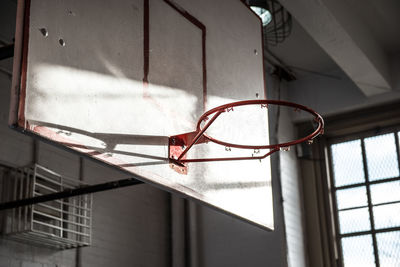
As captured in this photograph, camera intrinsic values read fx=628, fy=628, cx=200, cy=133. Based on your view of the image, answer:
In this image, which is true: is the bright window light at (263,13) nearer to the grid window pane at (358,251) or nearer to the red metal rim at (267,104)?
the red metal rim at (267,104)

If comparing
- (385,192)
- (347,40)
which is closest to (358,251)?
(385,192)

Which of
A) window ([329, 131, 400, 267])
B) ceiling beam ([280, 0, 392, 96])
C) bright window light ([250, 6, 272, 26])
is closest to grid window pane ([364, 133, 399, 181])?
window ([329, 131, 400, 267])

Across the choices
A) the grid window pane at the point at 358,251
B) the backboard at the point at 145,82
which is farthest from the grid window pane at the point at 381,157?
the backboard at the point at 145,82

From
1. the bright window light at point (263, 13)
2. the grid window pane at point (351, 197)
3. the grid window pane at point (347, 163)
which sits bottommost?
the grid window pane at point (351, 197)

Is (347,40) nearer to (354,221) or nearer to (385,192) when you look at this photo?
(385,192)

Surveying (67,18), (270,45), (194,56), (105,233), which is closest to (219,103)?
(194,56)

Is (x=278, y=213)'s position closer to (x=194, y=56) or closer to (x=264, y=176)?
(x=264, y=176)

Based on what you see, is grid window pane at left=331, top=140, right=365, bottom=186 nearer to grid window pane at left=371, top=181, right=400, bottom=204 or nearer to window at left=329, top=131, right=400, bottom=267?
window at left=329, top=131, right=400, bottom=267

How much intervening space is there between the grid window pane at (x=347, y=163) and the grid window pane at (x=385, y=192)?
0.54 ft

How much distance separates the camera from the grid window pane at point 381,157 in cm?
575

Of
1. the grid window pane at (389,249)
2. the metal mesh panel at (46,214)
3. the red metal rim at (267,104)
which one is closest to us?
the red metal rim at (267,104)

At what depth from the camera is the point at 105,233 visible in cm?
505

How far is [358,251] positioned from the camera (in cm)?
567

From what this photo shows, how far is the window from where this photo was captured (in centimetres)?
557
